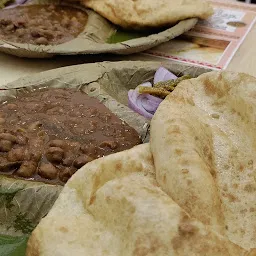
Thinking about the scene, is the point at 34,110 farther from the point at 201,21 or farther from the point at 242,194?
the point at 201,21

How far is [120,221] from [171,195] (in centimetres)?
17

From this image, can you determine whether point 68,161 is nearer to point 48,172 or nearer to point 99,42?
point 48,172

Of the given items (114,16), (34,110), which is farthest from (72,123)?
(114,16)

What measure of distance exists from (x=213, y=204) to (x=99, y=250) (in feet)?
1.12

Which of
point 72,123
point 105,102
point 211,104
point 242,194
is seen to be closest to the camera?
point 242,194

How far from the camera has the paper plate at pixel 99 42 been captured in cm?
303

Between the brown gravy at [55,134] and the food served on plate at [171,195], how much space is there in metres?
0.37

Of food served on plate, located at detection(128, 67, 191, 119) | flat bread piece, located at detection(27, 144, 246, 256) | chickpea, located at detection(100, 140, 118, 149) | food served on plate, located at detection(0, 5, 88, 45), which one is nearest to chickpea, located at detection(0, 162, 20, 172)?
chickpea, located at detection(100, 140, 118, 149)

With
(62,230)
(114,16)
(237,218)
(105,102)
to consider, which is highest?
(237,218)

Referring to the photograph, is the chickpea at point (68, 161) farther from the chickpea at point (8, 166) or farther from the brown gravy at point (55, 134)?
the chickpea at point (8, 166)

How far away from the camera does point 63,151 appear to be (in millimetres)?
2072

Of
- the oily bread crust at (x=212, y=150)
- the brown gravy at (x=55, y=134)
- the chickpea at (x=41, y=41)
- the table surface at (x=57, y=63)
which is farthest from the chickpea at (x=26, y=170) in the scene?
the chickpea at (x=41, y=41)

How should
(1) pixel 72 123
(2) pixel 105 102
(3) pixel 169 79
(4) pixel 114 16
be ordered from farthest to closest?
(4) pixel 114 16 → (3) pixel 169 79 → (2) pixel 105 102 → (1) pixel 72 123

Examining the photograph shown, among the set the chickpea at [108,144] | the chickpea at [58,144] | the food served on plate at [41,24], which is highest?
the chickpea at [108,144]
